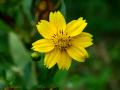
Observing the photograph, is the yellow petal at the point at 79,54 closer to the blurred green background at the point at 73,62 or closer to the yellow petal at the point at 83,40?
the yellow petal at the point at 83,40

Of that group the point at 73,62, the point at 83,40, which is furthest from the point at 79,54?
the point at 73,62

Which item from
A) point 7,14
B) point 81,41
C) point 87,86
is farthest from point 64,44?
point 7,14

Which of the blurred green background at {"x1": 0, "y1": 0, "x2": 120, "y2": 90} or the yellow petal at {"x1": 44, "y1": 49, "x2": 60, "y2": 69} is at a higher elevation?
the yellow petal at {"x1": 44, "y1": 49, "x2": 60, "y2": 69}

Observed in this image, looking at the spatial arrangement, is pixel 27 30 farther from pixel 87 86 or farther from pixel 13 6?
pixel 87 86

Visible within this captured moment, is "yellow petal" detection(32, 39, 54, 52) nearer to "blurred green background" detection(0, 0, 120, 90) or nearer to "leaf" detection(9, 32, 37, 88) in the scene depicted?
"blurred green background" detection(0, 0, 120, 90)

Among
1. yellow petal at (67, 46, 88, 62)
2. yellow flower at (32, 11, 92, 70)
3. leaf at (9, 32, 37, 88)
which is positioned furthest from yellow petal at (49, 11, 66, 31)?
leaf at (9, 32, 37, 88)

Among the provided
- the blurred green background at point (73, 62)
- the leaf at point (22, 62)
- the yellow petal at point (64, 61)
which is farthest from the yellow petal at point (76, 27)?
the leaf at point (22, 62)

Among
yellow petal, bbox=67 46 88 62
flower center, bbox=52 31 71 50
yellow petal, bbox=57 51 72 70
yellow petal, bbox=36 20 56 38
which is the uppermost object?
yellow petal, bbox=36 20 56 38
